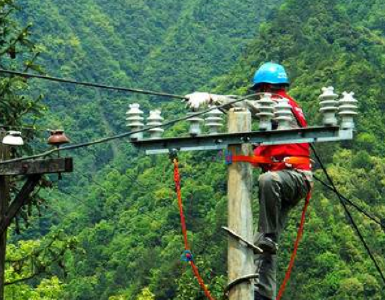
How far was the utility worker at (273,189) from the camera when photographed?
452 inches

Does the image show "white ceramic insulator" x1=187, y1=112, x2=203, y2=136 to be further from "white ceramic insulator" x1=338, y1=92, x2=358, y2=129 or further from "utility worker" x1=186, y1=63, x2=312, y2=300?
"white ceramic insulator" x1=338, y1=92, x2=358, y2=129

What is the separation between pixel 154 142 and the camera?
37.0ft

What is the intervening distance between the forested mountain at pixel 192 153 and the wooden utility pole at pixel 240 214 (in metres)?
18.2

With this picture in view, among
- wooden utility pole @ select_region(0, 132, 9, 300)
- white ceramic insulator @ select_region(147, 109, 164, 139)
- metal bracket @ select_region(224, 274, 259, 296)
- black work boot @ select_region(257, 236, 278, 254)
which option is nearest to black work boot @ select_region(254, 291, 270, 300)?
black work boot @ select_region(257, 236, 278, 254)

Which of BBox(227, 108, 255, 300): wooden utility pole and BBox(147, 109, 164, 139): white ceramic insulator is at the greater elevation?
BBox(147, 109, 164, 139): white ceramic insulator

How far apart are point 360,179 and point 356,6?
48.2 m

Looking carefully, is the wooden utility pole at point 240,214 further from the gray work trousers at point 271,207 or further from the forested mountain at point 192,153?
the forested mountain at point 192,153

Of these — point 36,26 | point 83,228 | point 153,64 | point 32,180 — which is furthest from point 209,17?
point 32,180

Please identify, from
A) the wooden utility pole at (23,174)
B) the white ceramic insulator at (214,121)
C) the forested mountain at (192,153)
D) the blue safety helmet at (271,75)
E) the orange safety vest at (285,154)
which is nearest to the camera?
the white ceramic insulator at (214,121)

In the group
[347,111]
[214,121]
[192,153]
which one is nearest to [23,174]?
[214,121]

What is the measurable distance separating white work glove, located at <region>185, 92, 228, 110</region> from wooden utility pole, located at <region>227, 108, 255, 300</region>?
453 mm

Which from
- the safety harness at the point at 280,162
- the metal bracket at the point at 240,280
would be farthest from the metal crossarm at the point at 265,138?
the metal bracket at the point at 240,280

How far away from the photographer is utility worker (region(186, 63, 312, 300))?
452 inches

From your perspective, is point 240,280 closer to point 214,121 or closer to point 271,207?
point 271,207
